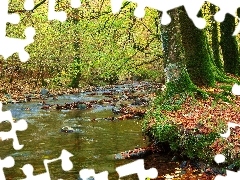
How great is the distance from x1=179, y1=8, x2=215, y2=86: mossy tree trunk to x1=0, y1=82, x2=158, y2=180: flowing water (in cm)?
257

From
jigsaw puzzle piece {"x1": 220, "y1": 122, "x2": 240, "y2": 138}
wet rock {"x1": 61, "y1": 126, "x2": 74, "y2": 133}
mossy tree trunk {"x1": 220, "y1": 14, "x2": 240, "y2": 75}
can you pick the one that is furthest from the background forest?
wet rock {"x1": 61, "y1": 126, "x2": 74, "y2": 133}

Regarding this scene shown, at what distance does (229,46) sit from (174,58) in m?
12.1

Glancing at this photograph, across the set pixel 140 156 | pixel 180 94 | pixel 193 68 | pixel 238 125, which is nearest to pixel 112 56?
pixel 193 68

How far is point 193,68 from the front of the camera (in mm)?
Result: 15172

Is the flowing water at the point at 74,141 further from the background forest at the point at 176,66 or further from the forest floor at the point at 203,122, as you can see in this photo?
the background forest at the point at 176,66

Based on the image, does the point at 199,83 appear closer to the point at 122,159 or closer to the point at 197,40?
the point at 197,40

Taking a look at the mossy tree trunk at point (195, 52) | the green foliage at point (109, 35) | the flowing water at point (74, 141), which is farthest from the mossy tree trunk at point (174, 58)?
the mossy tree trunk at point (195, 52)

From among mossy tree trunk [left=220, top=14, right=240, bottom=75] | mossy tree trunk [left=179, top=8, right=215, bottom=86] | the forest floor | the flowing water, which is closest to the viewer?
the forest floor

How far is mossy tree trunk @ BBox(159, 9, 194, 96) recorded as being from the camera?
12719 mm

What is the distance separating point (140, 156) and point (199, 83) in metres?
4.97

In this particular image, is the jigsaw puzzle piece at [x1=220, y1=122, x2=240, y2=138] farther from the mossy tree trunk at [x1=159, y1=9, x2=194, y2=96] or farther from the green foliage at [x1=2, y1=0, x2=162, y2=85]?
the green foliage at [x1=2, y1=0, x2=162, y2=85]

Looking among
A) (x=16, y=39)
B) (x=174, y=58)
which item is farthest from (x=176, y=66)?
(x=16, y=39)

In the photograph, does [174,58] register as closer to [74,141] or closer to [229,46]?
[74,141]

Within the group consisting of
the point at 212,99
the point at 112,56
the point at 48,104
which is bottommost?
the point at 48,104
